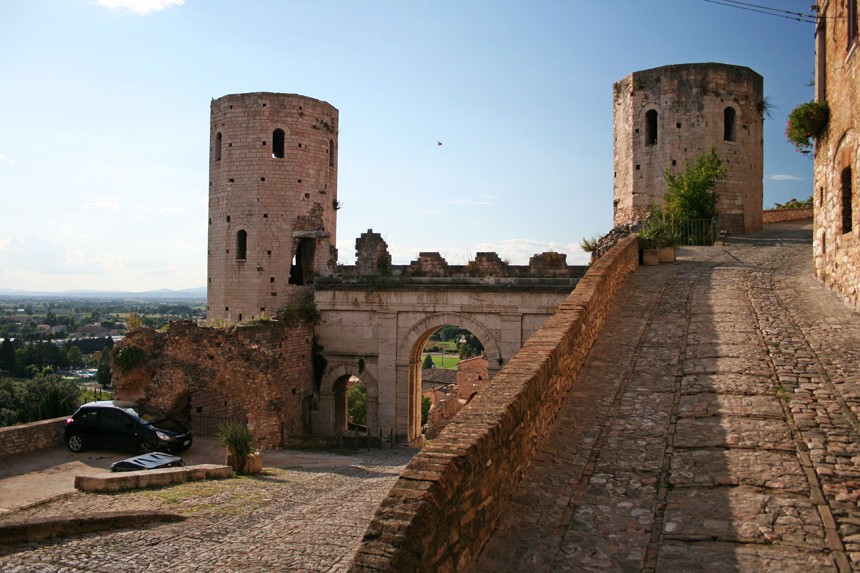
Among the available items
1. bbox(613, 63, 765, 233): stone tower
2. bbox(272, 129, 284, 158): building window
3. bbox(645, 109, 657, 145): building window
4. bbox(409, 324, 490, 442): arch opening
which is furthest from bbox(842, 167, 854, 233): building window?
bbox(272, 129, 284, 158): building window

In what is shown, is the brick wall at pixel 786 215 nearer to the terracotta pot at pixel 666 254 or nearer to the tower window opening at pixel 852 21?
the terracotta pot at pixel 666 254

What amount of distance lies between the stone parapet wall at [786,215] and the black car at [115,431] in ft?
85.0

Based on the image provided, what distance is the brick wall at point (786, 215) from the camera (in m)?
29.1

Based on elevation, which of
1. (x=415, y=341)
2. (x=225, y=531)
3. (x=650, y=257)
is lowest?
(x=225, y=531)

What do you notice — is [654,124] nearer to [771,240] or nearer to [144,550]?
[771,240]

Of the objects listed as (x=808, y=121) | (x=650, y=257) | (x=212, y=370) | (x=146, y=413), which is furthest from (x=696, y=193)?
(x=146, y=413)

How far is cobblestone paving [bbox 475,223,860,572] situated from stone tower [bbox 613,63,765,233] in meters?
14.2

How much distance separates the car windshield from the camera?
15591 mm

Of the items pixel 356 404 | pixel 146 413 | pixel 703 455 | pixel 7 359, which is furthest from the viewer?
pixel 7 359

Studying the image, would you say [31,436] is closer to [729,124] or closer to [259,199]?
[259,199]

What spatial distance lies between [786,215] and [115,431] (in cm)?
2793

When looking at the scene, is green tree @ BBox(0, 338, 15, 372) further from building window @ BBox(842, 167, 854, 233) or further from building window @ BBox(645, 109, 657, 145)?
building window @ BBox(842, 167, 854, 233)

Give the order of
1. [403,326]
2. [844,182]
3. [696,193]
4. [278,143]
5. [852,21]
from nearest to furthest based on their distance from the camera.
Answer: [852,21]
[844,182]
[403,326]
[696,193]
[278,143]

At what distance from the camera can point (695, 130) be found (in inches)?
925
